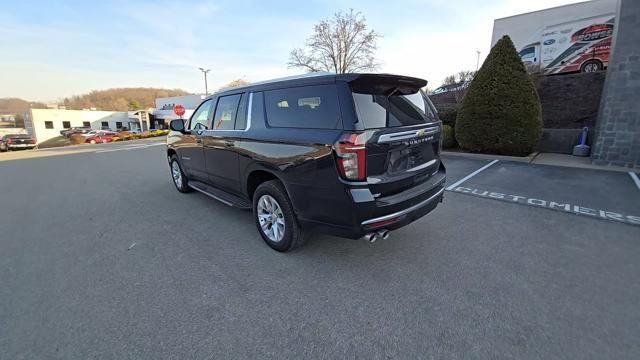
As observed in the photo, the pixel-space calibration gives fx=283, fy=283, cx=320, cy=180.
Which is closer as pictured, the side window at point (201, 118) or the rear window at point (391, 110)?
the rear window at point (391, 110)

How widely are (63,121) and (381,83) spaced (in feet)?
187

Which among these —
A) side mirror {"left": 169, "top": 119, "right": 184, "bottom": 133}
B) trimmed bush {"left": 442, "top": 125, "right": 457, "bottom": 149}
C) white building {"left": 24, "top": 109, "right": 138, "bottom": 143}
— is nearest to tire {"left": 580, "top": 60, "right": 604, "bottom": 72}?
trimmed bush {"left": 442, "top": 125, "right": 457, "bottom": 149}

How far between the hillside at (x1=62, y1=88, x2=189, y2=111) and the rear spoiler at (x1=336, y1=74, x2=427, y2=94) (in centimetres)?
9268

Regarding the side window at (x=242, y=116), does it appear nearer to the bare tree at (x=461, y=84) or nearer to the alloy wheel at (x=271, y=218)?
the alloy wheel at (x=271, y=218)

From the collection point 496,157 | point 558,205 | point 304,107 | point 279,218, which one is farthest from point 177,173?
point 496,157

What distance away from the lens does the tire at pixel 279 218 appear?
3.03 metres

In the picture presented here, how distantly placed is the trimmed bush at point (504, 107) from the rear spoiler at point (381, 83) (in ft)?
22.1

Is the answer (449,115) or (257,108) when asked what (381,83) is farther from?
(449,115)

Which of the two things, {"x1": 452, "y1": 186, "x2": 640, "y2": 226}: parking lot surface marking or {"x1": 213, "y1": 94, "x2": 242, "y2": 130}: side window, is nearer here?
{"x1": 213, "y1": 94, "x2": 242, "y2": 130}: side window

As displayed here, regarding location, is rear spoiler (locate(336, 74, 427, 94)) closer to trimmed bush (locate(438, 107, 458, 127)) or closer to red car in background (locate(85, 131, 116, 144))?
trimmed bush (locate(438, 107, 458, 127))

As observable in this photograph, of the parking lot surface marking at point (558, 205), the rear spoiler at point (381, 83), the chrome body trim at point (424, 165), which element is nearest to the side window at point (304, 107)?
the rear spoiler at point (381, 83)

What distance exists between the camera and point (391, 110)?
9.20ft

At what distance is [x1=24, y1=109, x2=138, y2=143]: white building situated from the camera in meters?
39.9

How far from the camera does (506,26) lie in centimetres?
1672
